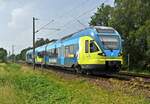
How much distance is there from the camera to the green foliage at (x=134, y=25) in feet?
170

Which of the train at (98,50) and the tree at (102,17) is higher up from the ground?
the tree at (102,17)

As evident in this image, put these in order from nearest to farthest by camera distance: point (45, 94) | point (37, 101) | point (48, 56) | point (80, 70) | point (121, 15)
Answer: point (37, 101), point (45, 94), point (80, 70), point (48, 56), point (121, 15)

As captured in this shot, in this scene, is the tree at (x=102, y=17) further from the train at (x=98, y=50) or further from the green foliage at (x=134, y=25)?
the train at (x=98, y=50)

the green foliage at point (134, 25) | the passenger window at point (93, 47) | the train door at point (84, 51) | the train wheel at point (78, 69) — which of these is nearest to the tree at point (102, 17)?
the green foliage at point (134, 25)

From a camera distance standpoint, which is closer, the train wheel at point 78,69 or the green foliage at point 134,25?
the train wheel at point 78,69

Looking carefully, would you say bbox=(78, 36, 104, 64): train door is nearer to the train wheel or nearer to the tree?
the train wheel

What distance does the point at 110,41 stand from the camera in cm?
2761

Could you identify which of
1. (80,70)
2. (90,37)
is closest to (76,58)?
(80,70)

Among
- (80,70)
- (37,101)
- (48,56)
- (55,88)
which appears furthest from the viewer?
(48,56)

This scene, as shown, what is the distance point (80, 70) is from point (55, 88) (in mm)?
10657

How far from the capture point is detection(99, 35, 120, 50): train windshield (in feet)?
89.6

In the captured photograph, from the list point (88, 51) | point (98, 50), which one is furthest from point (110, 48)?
point (88, 51)

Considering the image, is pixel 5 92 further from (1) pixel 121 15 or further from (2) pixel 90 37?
(1) pixel 121 15

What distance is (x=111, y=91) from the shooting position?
59.7 ft
